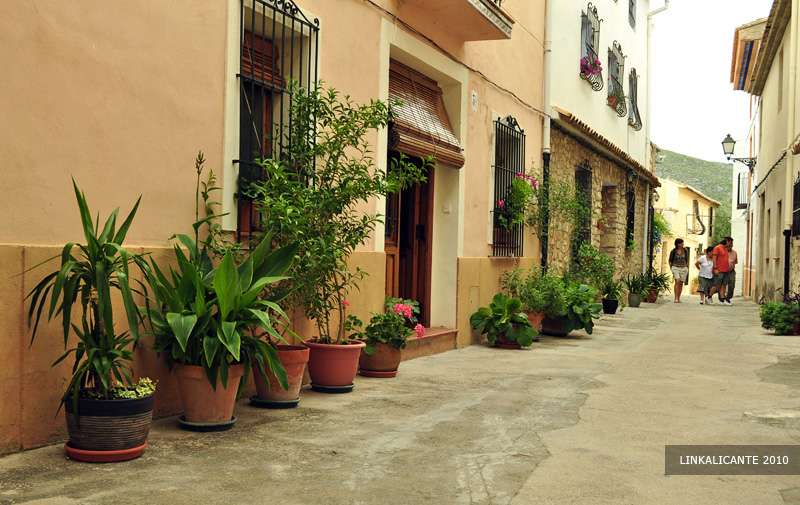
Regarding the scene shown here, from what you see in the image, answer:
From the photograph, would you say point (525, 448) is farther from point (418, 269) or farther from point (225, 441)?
point (418, 269)

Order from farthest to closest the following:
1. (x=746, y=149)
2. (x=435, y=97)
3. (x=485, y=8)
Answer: (x=746, y=149), (x=435, y=97), (x=485, y=8)

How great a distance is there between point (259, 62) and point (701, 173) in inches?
3715

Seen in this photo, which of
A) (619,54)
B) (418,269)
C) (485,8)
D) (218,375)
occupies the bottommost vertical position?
(218,375)

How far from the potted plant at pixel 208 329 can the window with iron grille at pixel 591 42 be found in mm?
9578

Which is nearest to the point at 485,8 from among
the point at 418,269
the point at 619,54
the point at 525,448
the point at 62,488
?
the point at 418,269

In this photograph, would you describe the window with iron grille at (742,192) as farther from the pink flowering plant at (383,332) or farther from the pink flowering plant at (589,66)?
the pink flowering plant at (383,332)

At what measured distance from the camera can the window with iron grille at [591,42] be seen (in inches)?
486

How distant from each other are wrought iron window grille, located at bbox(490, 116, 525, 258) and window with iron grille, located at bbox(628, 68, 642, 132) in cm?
769

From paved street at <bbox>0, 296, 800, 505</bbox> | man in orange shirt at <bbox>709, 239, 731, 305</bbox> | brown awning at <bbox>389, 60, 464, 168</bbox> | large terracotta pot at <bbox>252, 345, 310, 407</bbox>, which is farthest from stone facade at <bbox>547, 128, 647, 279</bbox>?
large terracotta pot at <bbox>252, 345, 310, 407</bbox>

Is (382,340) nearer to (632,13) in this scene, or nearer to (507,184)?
(507,184)

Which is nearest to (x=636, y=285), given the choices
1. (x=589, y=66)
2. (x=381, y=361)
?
(x=589, y=66)

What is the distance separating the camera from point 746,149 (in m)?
31.1

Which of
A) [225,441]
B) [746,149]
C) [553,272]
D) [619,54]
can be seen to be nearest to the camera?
[225,441]

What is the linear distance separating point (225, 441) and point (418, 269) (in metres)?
4.46
